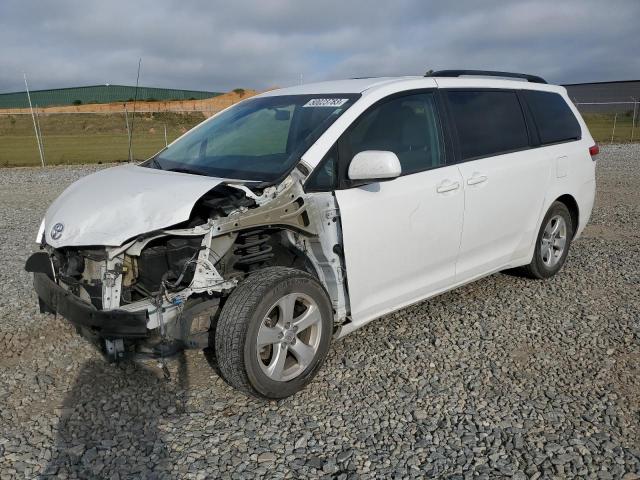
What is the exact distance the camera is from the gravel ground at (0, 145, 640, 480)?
279 centimetres

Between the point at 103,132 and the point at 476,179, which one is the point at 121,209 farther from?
the point at 103,132

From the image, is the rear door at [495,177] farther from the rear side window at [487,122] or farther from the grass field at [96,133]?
the grass field at [96,133]

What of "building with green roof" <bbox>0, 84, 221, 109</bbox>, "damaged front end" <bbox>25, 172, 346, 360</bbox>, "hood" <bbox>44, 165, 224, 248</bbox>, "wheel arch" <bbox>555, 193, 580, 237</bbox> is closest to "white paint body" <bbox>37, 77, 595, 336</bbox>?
"hood" <bbox>44, 165, 224, 248</bbox>

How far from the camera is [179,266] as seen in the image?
10.6 feet

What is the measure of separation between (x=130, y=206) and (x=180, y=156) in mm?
1199

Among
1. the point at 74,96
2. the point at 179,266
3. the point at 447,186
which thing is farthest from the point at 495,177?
the point at 74,96

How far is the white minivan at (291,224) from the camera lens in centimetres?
309

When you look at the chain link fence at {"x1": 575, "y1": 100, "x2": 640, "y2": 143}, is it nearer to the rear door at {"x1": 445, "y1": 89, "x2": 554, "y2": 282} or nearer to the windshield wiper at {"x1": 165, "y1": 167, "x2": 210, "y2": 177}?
the rear door at {"x1": 445, "y1": 89, "x2": 554, "y2": 282}

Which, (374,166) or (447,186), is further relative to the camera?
(447,186)

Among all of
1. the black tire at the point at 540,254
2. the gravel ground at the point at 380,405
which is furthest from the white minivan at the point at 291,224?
the black tire at the point at 540,254

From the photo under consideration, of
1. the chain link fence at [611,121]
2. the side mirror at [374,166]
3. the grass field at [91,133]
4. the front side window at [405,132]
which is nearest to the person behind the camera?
the side mirror at [374,166]

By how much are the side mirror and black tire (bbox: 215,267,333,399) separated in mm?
694

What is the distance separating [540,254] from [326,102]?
2.64 meters

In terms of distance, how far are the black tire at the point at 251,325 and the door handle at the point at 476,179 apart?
1.58 metres
